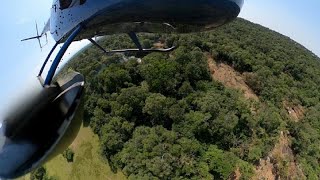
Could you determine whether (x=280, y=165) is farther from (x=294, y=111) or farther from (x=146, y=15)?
(x=146, y=15)

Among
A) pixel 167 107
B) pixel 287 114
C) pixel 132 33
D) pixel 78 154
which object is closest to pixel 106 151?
pixel 78 154

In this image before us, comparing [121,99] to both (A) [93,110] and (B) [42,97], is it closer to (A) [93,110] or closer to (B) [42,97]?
(A) [93,110]

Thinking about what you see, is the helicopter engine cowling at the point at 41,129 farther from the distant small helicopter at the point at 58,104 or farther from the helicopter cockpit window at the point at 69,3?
the helicopter cockpit window at the point at 69,3

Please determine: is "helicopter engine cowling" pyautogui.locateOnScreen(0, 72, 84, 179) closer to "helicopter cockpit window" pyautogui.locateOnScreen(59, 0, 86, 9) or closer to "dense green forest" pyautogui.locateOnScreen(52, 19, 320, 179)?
"helicopter cockpit window" pyautogui.locateOnScreen(59, 0, 86, 9)

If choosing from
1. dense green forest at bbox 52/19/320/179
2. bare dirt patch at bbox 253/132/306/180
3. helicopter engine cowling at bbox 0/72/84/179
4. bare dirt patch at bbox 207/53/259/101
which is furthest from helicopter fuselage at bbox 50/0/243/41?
bare dirt patch at bbox 207/53/259/101

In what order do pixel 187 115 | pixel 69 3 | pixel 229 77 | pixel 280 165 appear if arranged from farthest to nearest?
pixel 229 77
pixel 280 165
pixel 187 115
pixel 69 3

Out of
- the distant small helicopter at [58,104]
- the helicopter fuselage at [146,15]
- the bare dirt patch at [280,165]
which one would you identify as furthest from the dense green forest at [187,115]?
the distant small helicopter at [58,104]

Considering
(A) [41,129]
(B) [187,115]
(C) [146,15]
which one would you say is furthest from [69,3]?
(B) [187,115]
